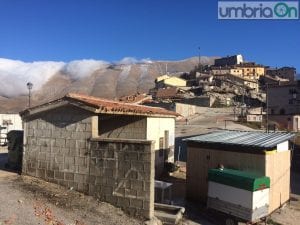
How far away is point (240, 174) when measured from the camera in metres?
12.4

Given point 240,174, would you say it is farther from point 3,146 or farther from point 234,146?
point 3,146

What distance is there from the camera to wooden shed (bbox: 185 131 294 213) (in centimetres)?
1327

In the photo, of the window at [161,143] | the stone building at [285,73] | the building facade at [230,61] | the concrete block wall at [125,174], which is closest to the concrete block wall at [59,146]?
the concrete block wall at [125,174]

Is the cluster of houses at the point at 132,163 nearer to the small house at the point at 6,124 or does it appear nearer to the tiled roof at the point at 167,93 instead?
the small house at the point at 6,124

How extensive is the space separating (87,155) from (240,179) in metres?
4.84

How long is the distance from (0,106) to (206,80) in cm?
4563

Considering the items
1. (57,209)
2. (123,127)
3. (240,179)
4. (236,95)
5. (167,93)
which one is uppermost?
(236,95)

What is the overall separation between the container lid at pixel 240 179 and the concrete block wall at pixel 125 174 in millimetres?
3270

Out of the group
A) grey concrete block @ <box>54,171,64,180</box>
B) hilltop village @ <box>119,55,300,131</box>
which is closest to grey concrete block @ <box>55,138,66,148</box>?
grey concrete block @ <box>54,171,64,180</box>

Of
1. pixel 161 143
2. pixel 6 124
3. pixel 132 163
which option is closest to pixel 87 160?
pixel 132 163

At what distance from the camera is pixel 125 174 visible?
10.5 meters

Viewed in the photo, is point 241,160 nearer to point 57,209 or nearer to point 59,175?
point 59,175

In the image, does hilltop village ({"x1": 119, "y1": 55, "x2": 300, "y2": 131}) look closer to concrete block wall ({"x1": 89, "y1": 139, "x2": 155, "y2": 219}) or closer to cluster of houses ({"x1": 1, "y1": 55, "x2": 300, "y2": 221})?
cluster of houses ({"x1": 1, "y1": 55, "x2": 300, "y2": 221})

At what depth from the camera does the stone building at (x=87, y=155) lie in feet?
33.8
